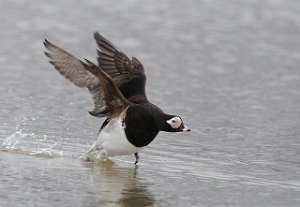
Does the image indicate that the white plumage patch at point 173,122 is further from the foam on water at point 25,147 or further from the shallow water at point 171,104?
the foam on water at point 25,147

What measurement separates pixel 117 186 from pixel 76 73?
5.11 ft

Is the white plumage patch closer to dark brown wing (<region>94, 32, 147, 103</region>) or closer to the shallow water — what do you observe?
the shallow water

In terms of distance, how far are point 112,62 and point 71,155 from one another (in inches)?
58.9

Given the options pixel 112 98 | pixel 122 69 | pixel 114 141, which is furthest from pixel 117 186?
pixel 122 69

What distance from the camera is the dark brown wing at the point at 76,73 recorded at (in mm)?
9312

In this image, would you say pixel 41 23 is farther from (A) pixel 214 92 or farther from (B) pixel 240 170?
(B) pixel 240 170

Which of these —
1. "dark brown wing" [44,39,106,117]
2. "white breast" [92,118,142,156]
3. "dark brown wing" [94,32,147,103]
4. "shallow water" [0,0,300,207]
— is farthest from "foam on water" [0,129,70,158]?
"dark brown wing" [94,32,147,103]

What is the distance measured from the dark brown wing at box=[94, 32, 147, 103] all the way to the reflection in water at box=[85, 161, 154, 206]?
3.29 ft

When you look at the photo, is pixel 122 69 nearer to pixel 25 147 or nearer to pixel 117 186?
pixel 25 147

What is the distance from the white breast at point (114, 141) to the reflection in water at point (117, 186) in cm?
15

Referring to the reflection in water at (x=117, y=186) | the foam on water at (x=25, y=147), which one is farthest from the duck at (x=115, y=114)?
the foam on water at (x=25, y=147)

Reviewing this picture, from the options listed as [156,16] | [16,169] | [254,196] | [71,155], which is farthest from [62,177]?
[156,16]

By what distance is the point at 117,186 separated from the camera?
27.2 feet

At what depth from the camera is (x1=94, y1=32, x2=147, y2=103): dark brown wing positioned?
1016cm
